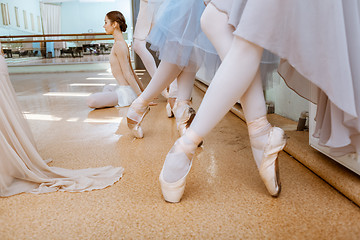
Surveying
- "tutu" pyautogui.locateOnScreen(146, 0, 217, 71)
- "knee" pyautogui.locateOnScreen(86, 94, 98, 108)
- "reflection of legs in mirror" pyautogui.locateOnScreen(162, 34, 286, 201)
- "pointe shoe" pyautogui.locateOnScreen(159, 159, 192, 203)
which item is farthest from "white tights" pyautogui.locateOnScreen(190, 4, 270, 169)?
"knee" pyautogui.locateOnScreen(86, 94, 98, 108)

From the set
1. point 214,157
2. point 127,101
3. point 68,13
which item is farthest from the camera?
point 68,13

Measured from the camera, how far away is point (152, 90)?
1379mm

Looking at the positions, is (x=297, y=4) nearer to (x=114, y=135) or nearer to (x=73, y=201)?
(x=73, y=201)

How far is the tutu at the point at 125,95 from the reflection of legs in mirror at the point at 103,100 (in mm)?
41

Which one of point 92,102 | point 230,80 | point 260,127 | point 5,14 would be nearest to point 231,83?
point 230,80

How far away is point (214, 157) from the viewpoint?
1.19 metres

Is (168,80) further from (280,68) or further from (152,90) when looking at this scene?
(280,68)

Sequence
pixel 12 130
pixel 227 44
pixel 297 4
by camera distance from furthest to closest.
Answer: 1. pixel 12 130
2. pixel 227 44
3. pixel 297 4

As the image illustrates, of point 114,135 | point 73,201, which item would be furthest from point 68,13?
point 73,201

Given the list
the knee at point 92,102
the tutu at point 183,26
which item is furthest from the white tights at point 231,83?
the knee at point 92,102

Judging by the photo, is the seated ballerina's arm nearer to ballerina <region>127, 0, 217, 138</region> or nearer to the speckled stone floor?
ballerina <region>127, 0, 217, 138</region>

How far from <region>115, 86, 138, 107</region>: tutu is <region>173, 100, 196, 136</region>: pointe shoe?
49.8 inches

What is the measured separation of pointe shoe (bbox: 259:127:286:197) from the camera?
2.58ft

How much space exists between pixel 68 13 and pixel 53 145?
10626 millimetres
